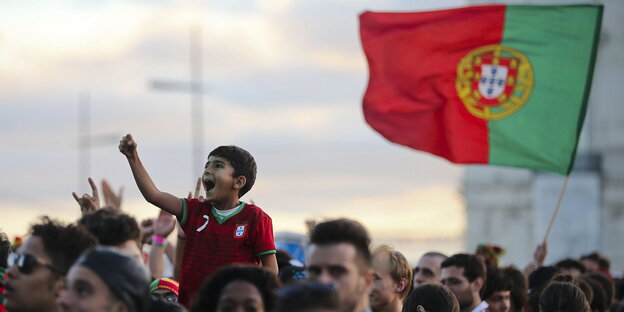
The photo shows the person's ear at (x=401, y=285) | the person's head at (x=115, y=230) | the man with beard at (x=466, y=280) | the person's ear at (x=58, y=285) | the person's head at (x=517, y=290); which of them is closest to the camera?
the person's ear at (x=58, y=285)

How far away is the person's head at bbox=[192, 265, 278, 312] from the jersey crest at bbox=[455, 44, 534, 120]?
25.6ft

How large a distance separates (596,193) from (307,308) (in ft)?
112

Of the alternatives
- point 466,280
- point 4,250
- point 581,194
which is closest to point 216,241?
point 4,250

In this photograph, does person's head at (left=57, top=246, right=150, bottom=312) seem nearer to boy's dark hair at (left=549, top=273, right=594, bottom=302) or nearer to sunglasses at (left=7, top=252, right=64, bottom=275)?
sunglasses at (left=7, top=252, right=64, bottom=275)

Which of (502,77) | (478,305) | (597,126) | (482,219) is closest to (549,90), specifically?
(502,77)

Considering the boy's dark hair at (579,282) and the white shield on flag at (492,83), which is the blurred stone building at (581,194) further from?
the boy's dark hair at (579,282)

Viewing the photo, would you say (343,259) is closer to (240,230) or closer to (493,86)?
(240,230)

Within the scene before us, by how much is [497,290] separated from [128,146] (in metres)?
4.34

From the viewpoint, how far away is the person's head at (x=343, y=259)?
6.12 meters

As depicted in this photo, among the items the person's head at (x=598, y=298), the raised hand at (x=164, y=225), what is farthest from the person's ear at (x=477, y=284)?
the raised hand at (x=164, y=225)

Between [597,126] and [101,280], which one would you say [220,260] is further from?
[597,126]

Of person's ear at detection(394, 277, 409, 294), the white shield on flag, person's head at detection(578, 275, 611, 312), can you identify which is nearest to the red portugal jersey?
person's ear at detection(394, 277, 409, 294)

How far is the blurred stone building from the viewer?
37500mm

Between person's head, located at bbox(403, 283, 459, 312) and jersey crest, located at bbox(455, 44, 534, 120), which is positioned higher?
jersey crest, located at bbox(455, 44, 534, 120)
